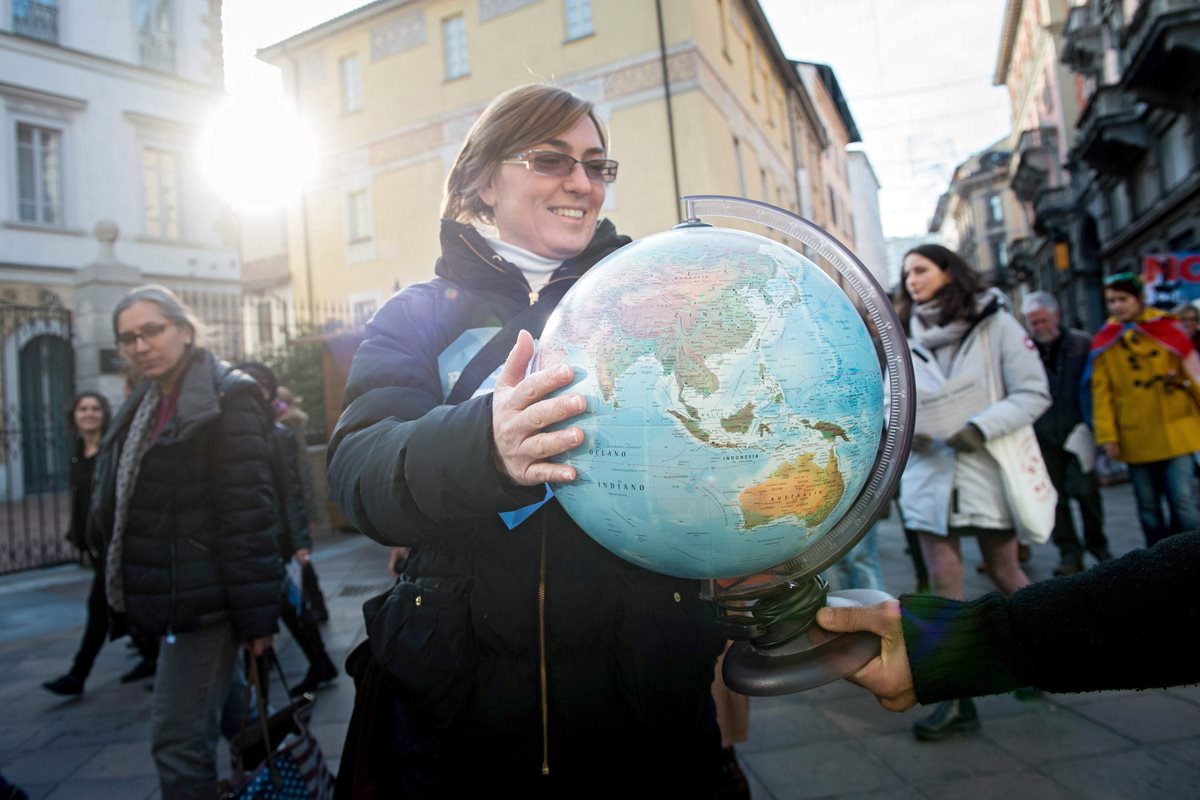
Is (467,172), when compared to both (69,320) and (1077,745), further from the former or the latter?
(69,320)

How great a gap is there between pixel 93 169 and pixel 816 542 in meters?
18.1

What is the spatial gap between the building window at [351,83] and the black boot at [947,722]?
17.5 metres

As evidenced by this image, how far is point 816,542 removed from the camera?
1.09 metres

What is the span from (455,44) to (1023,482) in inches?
573

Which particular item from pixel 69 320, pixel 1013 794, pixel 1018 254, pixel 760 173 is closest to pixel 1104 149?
pixel 760 173

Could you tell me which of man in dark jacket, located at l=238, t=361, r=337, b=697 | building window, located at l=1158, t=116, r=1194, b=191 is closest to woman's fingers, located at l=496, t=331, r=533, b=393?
man in dark jacket, located at l=238, t=361, r=337, b=697

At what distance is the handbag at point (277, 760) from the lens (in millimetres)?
1956

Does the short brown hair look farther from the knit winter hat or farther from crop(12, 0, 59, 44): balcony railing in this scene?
crop(12, 0, 59, 44): balcony railing

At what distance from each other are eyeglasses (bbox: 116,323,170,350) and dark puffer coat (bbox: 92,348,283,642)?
0.17 m

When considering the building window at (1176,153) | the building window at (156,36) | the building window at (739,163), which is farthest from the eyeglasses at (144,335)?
the building window at (1176,153)

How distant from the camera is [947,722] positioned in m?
2.82

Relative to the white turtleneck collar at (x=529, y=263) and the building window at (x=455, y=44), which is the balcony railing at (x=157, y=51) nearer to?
the building window at (x=455, y=44)

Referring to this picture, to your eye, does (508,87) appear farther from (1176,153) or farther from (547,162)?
(1176,153)

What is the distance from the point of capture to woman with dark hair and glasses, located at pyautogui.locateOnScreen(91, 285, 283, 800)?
7.04 ft
